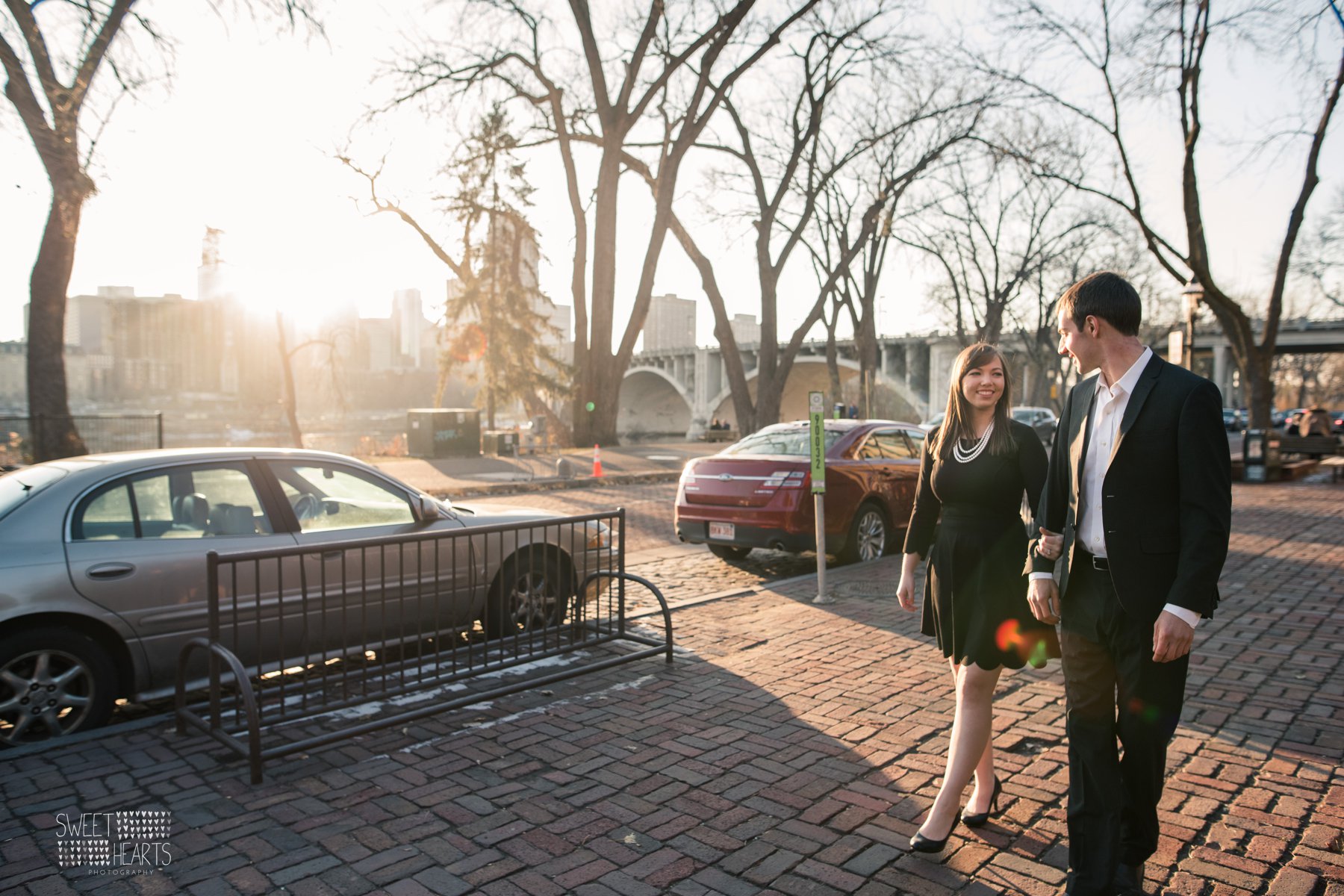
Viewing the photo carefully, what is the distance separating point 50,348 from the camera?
14414mm

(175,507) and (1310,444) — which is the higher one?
(175,507)

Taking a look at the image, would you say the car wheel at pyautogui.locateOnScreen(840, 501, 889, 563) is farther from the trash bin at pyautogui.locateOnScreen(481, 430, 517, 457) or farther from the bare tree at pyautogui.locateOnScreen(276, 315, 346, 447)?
the bare tree at pyautogui.locateOnScreen(276, 315, 346, 447)

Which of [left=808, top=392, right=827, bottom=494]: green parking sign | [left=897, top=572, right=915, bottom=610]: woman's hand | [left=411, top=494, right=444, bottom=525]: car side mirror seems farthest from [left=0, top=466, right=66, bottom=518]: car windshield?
[left=808, top=392, right=827, bottom=494]: green parking sign

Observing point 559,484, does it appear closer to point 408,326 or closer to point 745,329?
point 408,326

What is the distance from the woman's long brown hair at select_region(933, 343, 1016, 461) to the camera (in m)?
3.56

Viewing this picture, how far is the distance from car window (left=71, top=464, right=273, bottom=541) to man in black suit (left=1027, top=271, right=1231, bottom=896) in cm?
414

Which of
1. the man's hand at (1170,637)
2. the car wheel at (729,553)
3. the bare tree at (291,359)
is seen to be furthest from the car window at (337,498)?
the bare tree at (291,359)

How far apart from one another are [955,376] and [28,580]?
4181mm

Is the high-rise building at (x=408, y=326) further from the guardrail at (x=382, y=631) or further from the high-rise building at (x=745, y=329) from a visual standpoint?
the guardrail at (x=382, y=631)

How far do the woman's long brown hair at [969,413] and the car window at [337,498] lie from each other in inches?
133

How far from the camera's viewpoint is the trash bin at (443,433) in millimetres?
26734

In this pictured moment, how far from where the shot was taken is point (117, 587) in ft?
15.3

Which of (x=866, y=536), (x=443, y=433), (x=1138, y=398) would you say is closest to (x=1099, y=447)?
(x=1138, y=398)

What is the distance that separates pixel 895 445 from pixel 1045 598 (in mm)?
7369
